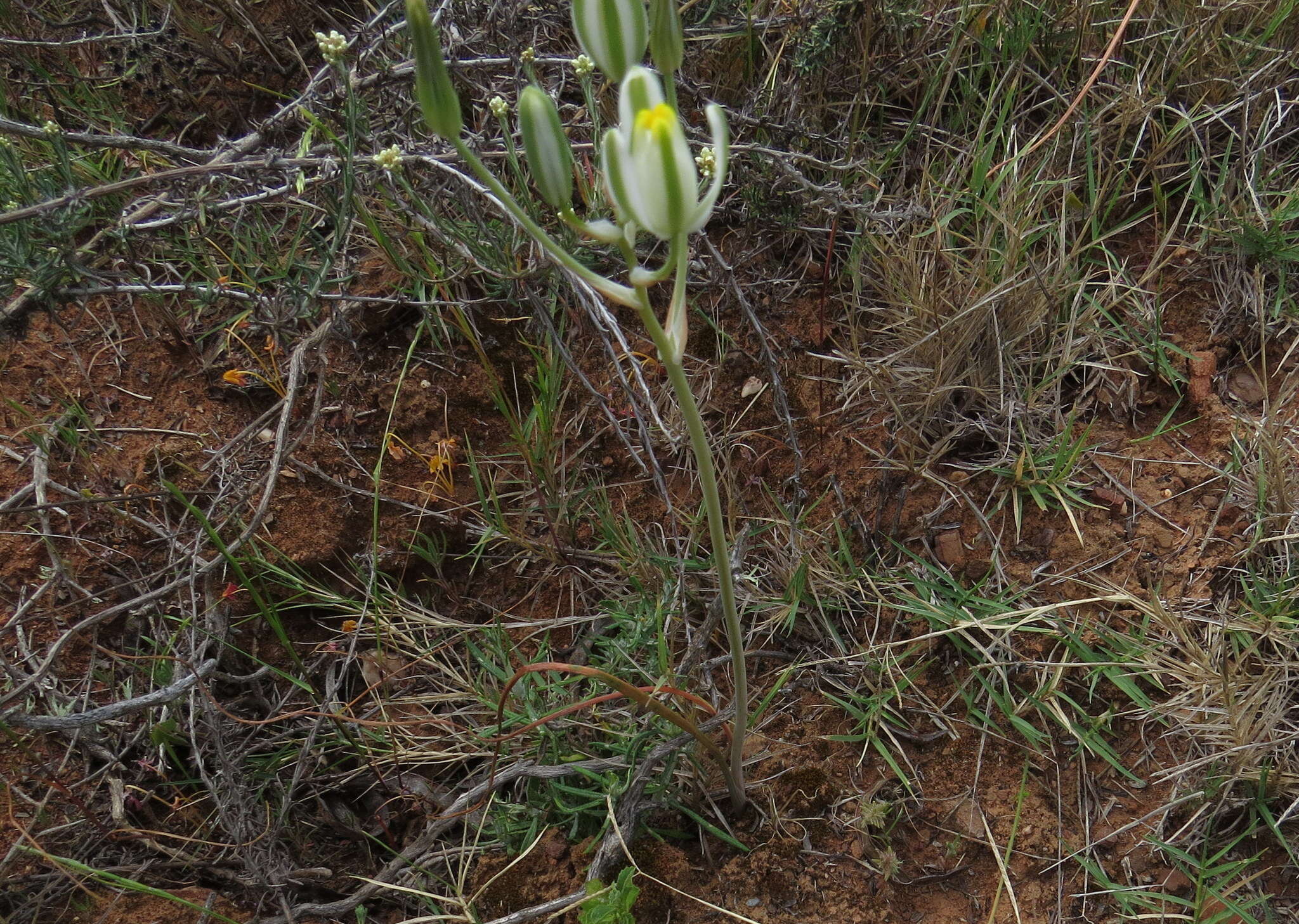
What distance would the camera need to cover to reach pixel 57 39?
256 centimetres

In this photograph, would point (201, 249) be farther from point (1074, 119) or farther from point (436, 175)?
point (1074, 119)

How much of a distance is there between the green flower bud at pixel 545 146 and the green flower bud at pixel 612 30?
91 millimetres

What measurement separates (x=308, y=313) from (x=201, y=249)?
0.45 m

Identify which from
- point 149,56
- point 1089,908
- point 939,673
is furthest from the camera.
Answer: point 149,56

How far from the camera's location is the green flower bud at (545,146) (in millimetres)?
982

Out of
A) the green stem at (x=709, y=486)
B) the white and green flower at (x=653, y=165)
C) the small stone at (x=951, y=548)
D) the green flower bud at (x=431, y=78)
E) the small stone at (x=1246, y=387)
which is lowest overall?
the small stone at (x=951, y=548)

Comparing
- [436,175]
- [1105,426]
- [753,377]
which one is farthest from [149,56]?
[1105,426]

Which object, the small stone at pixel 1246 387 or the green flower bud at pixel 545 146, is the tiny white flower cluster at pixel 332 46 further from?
the small stone at pixel 1246 387

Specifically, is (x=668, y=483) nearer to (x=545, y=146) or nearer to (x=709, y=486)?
(x=709, y=486)

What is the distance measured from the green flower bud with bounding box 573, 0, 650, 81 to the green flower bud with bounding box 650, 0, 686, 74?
0.05 meters

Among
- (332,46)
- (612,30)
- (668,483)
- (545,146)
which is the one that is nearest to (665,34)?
(612,30)

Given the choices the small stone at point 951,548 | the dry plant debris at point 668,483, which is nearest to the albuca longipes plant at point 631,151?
the dry plant debris at point 668,483

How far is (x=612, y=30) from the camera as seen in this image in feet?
3.29

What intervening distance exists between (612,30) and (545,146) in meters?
0.16
